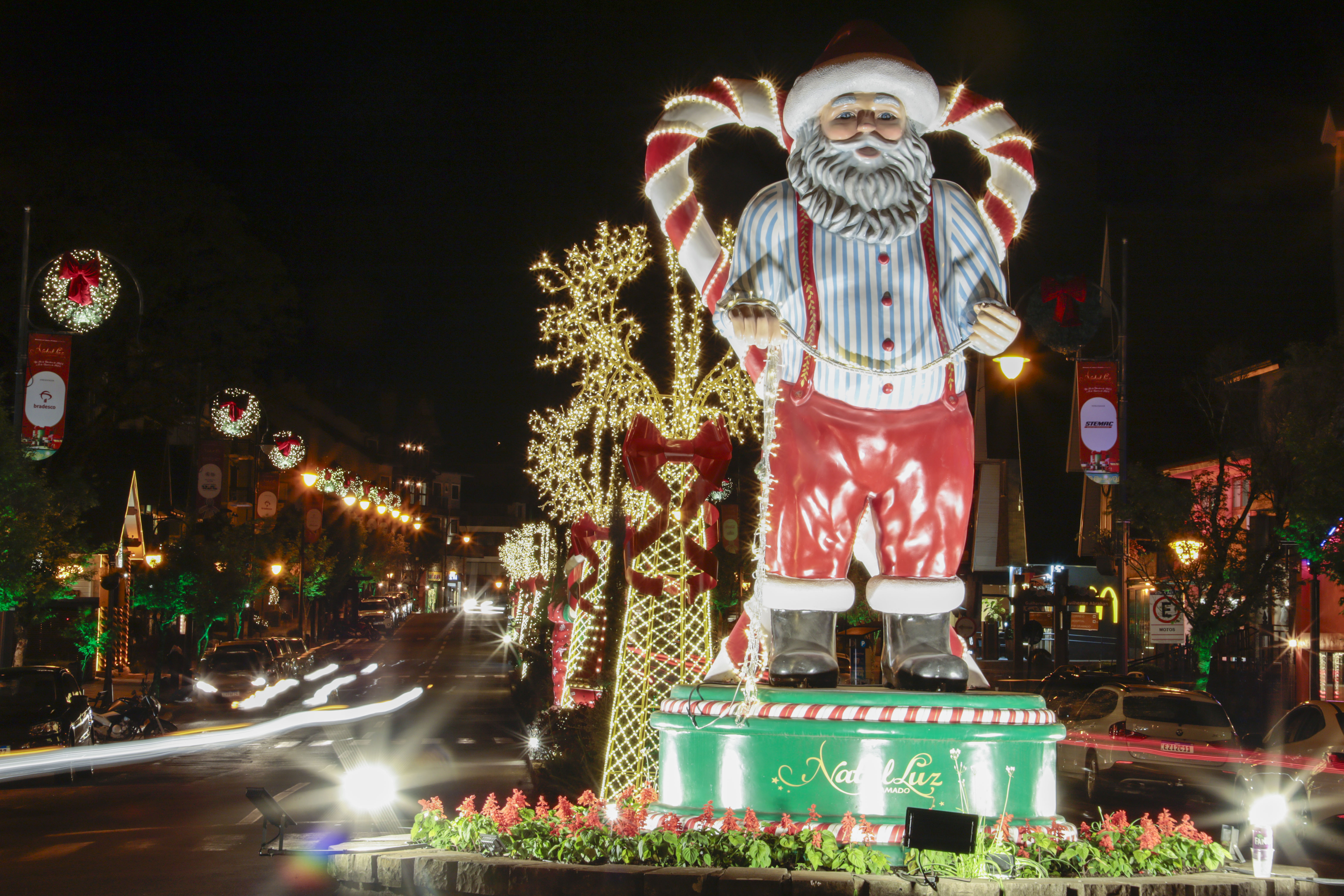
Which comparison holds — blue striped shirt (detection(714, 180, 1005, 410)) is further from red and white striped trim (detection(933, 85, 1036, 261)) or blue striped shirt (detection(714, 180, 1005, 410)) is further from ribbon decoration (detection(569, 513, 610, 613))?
ribbon decoration (detection(569, 513, 610, 613))

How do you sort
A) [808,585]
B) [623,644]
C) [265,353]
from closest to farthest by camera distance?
[808,585] < [623,644] < [265,353]

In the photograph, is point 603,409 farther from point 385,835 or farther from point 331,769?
point 385,835

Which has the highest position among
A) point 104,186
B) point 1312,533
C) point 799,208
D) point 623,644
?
point 104,186

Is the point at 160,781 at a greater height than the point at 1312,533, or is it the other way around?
the point at 1312,533

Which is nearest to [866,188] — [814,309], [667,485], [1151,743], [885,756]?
[814,309]

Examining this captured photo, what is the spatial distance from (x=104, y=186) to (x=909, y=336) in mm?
25747

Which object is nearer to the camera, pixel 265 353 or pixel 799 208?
pixel 799 208

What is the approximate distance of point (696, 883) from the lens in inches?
210

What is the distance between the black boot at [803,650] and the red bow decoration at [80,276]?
1776 cm

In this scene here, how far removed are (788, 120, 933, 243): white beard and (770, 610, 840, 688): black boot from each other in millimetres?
1969

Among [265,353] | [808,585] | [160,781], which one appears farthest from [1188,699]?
[265,353]

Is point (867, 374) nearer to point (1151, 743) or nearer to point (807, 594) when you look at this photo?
point (807, 594)

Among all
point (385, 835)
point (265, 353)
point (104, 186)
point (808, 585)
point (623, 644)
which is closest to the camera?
point (808, 585)

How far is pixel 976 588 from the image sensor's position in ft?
133
